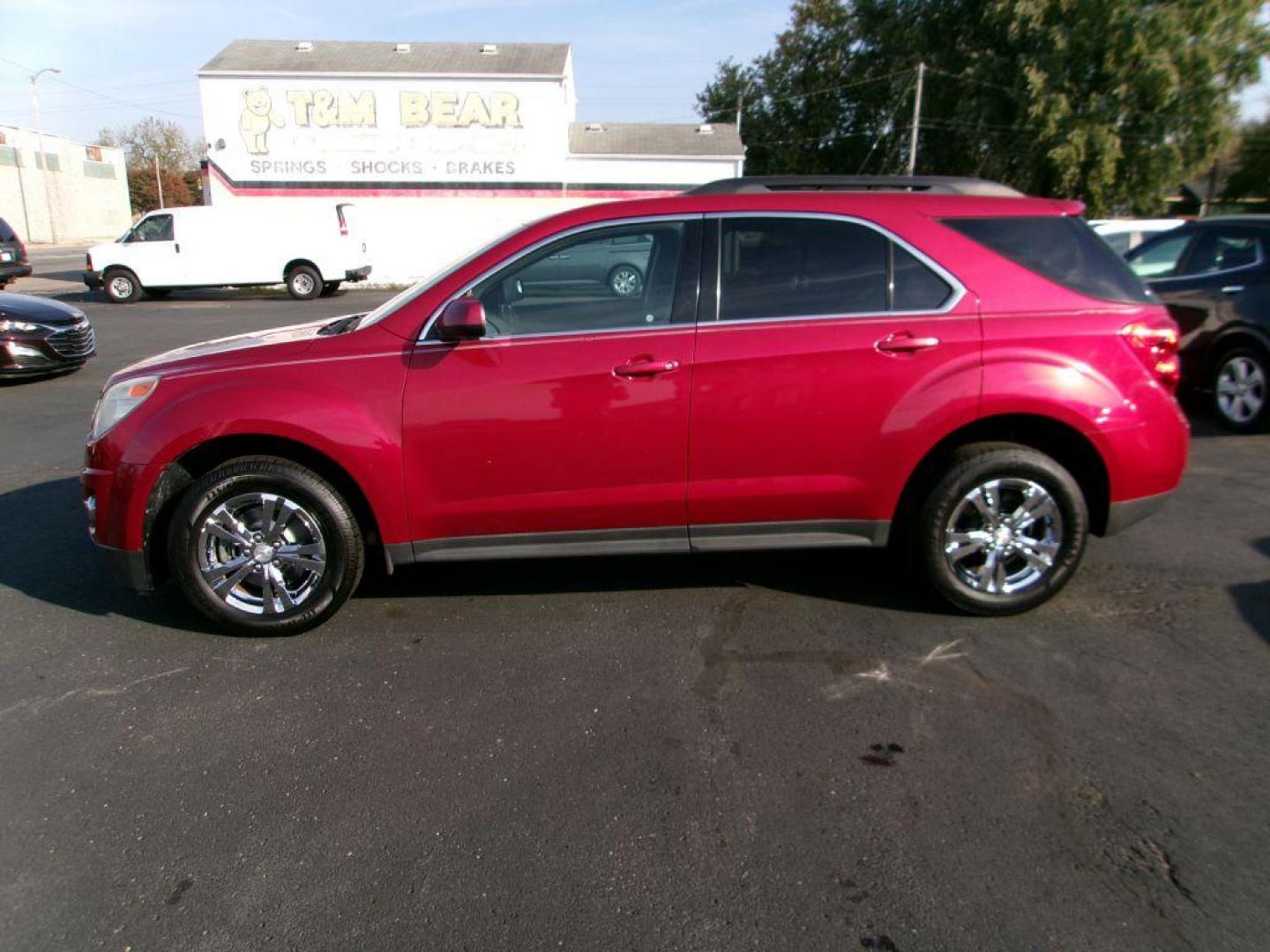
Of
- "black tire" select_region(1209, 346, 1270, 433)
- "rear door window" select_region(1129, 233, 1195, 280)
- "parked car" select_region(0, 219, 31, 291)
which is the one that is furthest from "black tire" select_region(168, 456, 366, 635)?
"parked car" select_region(0, 219, 31, 291)

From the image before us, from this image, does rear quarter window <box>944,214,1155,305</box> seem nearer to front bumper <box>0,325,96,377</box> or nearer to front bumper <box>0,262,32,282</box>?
front bumper <box>0,325,96,377</box>

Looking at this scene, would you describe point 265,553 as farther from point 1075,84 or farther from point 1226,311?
point 1075,84

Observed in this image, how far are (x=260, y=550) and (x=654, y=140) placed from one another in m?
29.3

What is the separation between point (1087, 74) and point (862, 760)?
34.1 meters

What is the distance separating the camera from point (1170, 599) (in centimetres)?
446

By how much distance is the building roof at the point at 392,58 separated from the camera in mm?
27688

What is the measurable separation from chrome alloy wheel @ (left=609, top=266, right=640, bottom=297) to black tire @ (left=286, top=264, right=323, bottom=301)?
2011 centimetres

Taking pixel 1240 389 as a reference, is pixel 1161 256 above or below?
above

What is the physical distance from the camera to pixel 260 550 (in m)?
4.05

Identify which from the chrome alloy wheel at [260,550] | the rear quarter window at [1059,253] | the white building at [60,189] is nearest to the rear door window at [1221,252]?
the rear quarter window at [1059,253]

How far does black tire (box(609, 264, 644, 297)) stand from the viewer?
405cm

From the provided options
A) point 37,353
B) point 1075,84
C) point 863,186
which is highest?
point 1075,84

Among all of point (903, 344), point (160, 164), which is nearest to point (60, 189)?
point (160, 164)

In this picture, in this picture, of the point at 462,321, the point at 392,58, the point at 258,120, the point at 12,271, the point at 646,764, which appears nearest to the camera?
the point at 646,764
